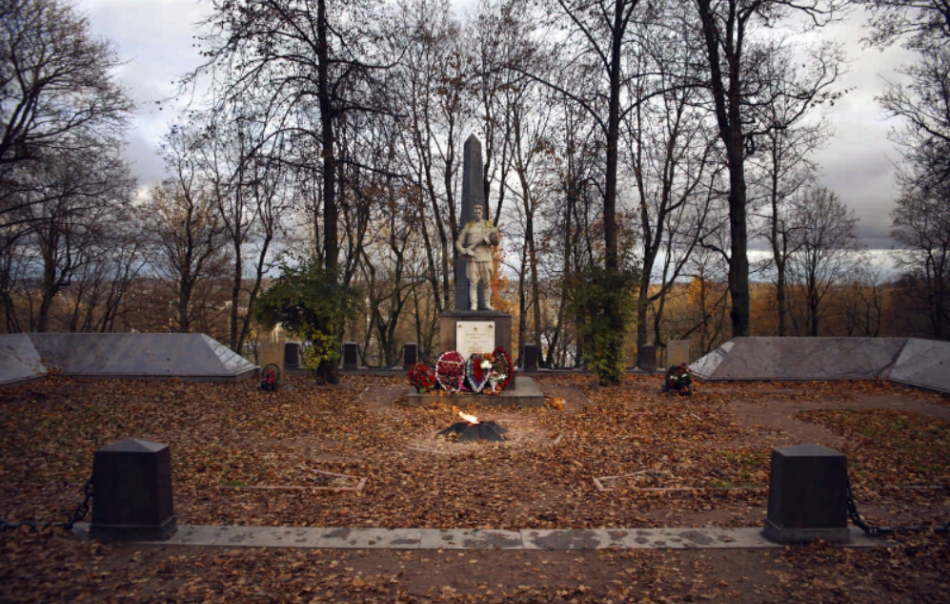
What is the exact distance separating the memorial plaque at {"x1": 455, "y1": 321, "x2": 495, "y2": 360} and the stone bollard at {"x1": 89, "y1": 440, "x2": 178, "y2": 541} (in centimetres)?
857

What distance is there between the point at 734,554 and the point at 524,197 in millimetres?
21337

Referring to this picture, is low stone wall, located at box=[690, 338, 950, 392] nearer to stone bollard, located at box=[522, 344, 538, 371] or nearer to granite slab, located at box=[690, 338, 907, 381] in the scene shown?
granite slab, located at box=[690, 338, 907, 381]

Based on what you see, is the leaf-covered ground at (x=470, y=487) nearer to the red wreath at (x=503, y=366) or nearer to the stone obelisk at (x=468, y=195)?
the red wreath at (x=503, y=366)

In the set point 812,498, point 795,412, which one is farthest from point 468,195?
point 812,498

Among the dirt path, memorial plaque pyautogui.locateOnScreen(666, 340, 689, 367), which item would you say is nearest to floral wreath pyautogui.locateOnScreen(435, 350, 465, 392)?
the dirt path

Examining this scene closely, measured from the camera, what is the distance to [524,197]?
82.3 ft

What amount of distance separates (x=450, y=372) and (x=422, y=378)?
588 mm

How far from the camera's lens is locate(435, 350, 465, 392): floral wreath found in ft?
39.9

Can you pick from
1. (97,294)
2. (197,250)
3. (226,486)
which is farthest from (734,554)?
(97,294)

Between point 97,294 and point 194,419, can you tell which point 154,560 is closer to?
point 194,419

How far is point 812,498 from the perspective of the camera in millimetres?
4871

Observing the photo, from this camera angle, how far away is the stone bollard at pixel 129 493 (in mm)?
4891

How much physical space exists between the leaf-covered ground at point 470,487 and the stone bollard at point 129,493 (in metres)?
0.20

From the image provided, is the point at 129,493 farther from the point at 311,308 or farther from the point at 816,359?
the point at 816,359
